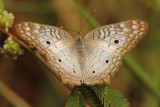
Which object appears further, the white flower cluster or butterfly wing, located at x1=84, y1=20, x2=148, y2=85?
the white flower cluster

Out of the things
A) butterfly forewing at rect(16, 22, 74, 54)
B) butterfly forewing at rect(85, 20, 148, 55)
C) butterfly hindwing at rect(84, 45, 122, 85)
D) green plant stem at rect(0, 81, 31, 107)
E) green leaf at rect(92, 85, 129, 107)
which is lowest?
green plant stem at rect(0, 81, 31, 107)

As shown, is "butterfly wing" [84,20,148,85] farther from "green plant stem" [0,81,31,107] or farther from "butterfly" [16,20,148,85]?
"green plant stem" [0,81,31,107]

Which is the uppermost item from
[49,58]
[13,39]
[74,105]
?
[13,39]

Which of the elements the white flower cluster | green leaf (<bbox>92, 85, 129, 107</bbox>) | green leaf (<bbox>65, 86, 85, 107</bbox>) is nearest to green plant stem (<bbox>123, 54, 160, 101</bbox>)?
green leaf (<bbox>92, 85, 129, 107</bbox>)

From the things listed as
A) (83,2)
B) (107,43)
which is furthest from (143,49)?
(107,43)

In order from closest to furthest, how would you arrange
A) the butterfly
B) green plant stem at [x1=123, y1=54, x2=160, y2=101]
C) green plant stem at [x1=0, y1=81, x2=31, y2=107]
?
the butterfly, green plant stem at [x1=123, y1=54, x2=160, y2=101], green plant stem at [x1=0, y1=81, x2=31, y2=107]

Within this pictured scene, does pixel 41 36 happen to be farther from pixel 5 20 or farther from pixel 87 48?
pixel 87 48

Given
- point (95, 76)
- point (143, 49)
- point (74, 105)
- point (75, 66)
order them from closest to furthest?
point (74, 105) < point (95, 76) < point (75, 66) < point (143, 49)

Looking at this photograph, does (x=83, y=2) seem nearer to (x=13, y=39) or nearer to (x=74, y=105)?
(x=13, y=39)
